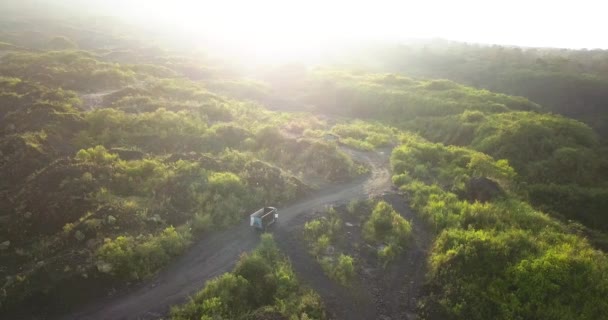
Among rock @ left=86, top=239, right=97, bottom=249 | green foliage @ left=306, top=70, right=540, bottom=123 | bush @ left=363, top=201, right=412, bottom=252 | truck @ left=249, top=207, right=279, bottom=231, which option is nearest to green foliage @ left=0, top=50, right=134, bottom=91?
green foliage @ left=306, top=70, right=540, bottom=123

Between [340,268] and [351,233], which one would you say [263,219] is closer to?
[351,233]

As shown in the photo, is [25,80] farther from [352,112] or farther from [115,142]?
[352,112]

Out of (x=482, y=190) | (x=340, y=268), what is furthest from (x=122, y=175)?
(x=482, y=190)

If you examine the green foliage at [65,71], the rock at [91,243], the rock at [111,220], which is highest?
the green foliage at [65,71]

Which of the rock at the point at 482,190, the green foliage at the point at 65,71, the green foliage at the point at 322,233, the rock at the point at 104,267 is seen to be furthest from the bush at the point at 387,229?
the green foliage at the point at 65,71

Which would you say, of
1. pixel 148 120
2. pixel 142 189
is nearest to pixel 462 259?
pixel 142 189

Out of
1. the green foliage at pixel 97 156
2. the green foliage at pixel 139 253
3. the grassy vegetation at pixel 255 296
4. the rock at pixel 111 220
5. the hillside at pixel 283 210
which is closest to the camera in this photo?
the grassy vegetation at pixel 255 296

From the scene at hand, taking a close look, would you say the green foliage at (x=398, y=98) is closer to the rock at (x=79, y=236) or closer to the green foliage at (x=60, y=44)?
the rock at (x=79, y=236)

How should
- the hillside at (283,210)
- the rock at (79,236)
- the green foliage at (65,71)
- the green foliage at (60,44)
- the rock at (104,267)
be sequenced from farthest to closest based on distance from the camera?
1. the green foliage at (60,44)
2. the green foliage at (65,71)
3. the rock at (79,236)
4. the rock at (104,267)
5. the hillside at (283,210)
